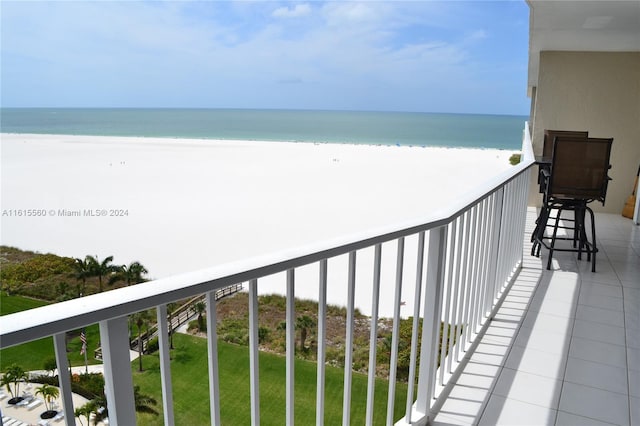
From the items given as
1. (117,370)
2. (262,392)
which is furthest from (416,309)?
(262,392)

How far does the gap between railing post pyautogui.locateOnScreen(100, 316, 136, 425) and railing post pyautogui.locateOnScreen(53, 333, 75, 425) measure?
66 mm

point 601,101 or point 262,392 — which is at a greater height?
point 601,101

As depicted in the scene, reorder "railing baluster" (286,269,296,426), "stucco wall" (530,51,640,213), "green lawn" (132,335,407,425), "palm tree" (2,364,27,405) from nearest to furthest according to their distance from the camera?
"palm tree" (2,364,27,405) → "railing baluster" (286,269,296,426) → "green lawn" (132,335,407,425) → "stucco wall" (530,51,640,213)

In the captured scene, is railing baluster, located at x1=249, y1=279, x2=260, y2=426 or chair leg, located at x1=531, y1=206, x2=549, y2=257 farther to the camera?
chair leg, located at x1=531, y1=206, x2=549, y2=257

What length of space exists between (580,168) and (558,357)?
2458 millimetres

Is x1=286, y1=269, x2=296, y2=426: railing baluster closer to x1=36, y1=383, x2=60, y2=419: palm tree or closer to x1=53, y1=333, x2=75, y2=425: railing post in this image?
x1=53, y1=333, x2=75, y2=425: railing post

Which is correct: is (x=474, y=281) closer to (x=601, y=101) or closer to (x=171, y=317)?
(x=171, y=317)

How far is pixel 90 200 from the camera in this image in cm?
2373

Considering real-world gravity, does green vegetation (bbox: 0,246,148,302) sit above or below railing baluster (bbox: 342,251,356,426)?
below

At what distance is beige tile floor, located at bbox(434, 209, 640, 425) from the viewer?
92.5 inches

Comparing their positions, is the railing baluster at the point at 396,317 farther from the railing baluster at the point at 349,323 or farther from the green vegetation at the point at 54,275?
the green vegetation at the point at 54,275

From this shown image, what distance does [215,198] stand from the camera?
80.0ft

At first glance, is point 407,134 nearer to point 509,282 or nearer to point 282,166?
point 282,166

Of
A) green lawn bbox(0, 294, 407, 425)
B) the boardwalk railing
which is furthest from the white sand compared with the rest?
the boardwalk railing
